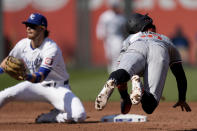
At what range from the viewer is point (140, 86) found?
5.51 m

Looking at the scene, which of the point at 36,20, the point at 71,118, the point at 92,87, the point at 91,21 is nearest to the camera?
the point at 36,20

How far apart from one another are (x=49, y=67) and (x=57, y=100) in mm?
611

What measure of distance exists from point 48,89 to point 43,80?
19 cm

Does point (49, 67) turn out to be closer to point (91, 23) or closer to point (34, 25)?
point (34, 25)

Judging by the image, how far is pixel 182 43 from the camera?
1973 cm

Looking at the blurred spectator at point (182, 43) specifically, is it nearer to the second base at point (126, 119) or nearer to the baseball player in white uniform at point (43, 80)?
the second base at point (126, 119)

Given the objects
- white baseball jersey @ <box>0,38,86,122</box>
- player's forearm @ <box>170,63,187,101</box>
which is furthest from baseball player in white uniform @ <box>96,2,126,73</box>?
player's forearm @ <box>170,63,187,101</box>

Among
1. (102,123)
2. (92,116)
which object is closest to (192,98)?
(92,116)

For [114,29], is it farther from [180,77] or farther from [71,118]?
[180,77]

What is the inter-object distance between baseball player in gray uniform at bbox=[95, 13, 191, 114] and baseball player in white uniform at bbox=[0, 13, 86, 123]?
1.02 meters

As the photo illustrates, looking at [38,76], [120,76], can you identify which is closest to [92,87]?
[38,76]

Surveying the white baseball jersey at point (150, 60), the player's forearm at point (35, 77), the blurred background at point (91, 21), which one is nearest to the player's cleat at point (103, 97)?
the white baseball jersey at point (150, 60)

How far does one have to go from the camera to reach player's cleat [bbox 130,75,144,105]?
537 cm

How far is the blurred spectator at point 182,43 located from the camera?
1964 centimetres
